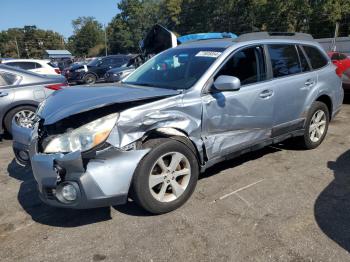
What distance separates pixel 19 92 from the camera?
6.63m

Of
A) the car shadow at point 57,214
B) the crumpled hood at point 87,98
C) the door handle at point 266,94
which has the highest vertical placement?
the crumpled hood at point 87,98

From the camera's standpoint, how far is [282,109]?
Result: 458 centimetres

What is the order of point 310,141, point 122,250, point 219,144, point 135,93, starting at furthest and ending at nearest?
point 310,141
point 219,144
point 135,93
point 122,250

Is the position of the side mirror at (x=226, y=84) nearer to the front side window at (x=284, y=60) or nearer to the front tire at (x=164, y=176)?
the front tire at (x=164, y=176)

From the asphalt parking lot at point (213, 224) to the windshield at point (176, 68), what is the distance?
1.24 meters

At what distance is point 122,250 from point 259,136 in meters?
2.25

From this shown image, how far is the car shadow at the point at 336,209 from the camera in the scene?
3076 mm

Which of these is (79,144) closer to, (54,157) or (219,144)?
(54,157)

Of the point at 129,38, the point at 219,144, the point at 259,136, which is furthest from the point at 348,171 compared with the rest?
the point at 129,38

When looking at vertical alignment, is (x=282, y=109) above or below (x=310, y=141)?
above

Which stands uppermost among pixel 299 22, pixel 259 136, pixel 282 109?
pixel 299 22

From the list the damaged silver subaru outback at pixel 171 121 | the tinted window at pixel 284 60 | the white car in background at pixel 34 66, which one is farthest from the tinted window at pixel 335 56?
the white car in background at pixel 34 66

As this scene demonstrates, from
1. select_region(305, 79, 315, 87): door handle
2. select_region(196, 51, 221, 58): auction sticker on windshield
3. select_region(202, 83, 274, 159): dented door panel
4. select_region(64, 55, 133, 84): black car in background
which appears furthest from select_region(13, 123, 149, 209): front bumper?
select_region(64, 55, 133, 84): black car in background

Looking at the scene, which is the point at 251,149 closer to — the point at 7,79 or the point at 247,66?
the point at 247,66
